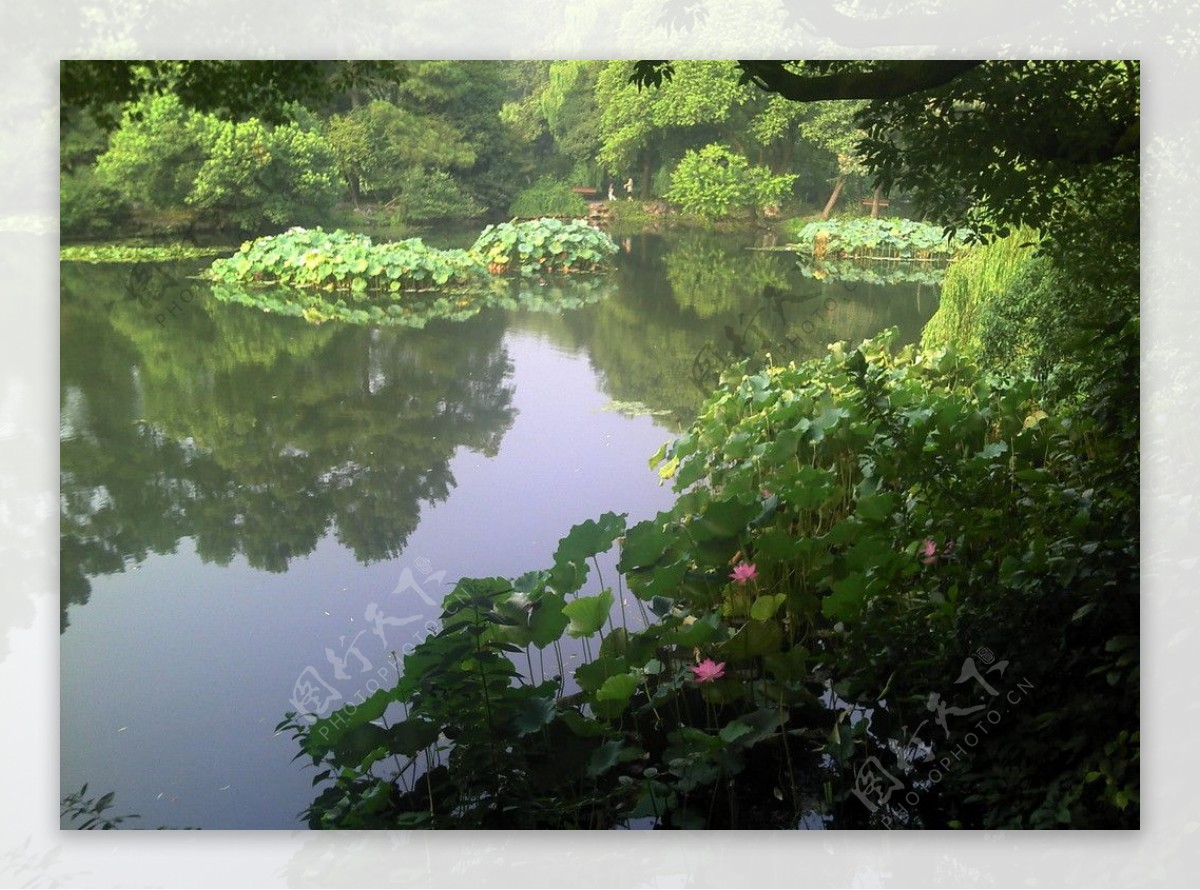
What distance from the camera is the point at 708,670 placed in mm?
2820

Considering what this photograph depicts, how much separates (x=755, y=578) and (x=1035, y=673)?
0.63m

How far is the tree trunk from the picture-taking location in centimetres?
298

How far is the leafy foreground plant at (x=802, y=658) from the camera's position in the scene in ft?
9.17

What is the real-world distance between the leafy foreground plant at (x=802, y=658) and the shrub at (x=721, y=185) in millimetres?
410

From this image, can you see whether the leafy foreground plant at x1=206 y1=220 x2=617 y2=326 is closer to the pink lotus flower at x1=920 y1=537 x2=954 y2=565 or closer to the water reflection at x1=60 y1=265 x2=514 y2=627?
the water reflection at x1=60 y1=265 x2=514 y2=627

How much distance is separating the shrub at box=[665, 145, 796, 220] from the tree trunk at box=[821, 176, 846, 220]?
10cm

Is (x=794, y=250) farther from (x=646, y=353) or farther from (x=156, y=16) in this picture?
(x=156, y=16)

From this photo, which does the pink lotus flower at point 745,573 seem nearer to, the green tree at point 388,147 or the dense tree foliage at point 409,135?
the dense tree foliage at point 409,135

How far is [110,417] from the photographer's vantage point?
283 centimetres

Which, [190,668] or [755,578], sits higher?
[755,578]

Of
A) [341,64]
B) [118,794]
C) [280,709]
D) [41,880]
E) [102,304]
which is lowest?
[41,880]

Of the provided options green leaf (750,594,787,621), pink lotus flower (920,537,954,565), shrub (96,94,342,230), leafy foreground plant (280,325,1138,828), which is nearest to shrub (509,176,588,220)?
shrub (96,94,342,230)

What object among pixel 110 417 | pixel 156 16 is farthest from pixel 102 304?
pixel 156 16

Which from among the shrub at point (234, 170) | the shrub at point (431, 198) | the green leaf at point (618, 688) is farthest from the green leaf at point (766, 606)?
the shrub at point (234, 170)
